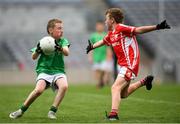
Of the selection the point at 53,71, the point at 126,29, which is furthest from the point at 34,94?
the point at 126,29

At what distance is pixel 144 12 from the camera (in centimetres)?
2784

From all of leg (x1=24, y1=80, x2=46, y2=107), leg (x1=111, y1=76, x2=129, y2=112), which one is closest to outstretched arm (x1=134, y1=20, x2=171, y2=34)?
leg (x1=111, y1=76, x2=129, y2=112)

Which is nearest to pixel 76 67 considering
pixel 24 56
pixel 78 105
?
pixel 24 56

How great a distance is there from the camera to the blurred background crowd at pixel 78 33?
84.6 feet

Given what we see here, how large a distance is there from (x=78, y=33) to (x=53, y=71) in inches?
733

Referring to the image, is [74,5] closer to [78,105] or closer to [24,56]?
[24,56]

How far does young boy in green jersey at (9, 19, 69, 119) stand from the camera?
10.1 metres

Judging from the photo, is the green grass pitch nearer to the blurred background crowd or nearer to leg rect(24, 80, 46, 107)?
leg rect(24, 80, 46, 107)

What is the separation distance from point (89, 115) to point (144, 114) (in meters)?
0.86

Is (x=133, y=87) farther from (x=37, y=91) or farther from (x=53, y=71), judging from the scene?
(x=37, y=91)

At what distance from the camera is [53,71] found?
10.3 meters

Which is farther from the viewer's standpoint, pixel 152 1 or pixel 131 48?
pixel 152 1

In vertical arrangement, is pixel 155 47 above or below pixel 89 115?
above

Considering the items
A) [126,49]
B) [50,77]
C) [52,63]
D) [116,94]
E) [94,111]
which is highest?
[126,49]
